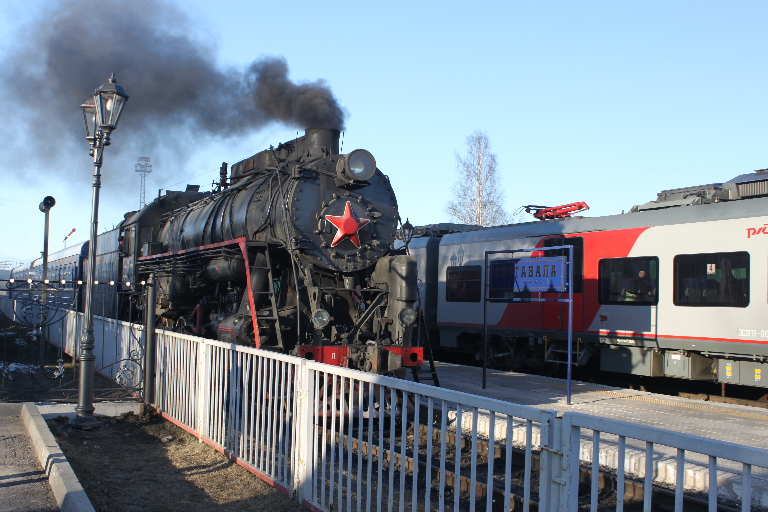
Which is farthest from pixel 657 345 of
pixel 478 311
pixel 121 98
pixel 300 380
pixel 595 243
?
pixel 121 98

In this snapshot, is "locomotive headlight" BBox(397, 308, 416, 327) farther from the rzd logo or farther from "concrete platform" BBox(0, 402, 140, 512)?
the rzd logo

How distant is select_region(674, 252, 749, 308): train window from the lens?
1002 centimetres

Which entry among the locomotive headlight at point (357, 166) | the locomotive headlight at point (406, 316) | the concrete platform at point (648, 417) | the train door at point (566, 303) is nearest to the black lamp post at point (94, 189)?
the locomotive headlight at point (357, 166)

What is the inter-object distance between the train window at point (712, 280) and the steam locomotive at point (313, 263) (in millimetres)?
4724

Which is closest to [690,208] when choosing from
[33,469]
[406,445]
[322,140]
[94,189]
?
[322,140]

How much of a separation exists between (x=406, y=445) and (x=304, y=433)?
2.90 feet

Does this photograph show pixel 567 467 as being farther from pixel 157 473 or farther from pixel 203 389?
pixel 203 389

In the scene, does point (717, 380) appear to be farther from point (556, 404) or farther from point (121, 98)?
point (121, 98)

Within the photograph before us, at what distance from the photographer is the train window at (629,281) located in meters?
11.3

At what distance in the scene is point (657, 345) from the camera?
1105cm

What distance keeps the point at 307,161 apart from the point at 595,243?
18.8 ft

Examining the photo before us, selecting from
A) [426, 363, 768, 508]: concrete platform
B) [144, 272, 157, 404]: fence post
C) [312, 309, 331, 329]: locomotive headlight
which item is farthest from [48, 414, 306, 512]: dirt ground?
[426, 363, 768, 508]: concrete platform

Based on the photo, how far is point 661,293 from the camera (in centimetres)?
1109

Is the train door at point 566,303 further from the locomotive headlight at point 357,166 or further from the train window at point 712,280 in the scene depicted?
the locomotive headlight at point 357,166
